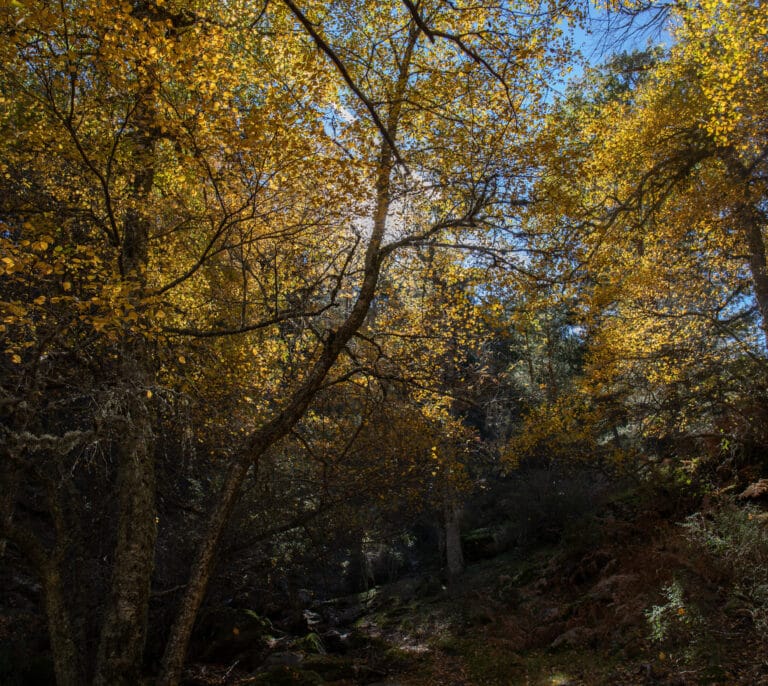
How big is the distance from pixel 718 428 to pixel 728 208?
4.11 m

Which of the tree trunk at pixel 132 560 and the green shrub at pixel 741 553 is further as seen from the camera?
the green shrub at pixel 741 553

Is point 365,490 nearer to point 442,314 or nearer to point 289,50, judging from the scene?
point 442,314

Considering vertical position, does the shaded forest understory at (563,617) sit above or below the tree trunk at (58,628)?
below

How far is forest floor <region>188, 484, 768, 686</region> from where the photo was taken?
19.3ft

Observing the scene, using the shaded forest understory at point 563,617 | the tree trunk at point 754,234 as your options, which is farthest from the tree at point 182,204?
the tree trunk at point 754,234

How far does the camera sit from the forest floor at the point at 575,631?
5895 mm

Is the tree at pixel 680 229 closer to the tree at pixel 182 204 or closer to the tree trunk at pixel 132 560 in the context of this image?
the tree at pixel 182 204

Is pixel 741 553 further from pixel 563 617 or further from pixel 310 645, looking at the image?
pixel 310 645

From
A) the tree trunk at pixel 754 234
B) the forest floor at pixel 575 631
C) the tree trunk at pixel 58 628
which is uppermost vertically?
the tree trunk at pixel 754 234

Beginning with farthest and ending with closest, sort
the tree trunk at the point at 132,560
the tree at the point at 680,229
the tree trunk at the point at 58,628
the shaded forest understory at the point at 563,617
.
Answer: the tree at the point at 680,229 < the shaded forest understory at the point at 563,617 < the tree trunk at the point at 132,560 < the tree trunk at the point at 58,628

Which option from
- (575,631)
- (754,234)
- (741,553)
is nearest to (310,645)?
(575,631)

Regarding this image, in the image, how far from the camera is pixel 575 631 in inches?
307

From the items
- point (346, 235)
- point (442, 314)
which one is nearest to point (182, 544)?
point (346, 235)

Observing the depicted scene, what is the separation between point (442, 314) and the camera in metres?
11.0
